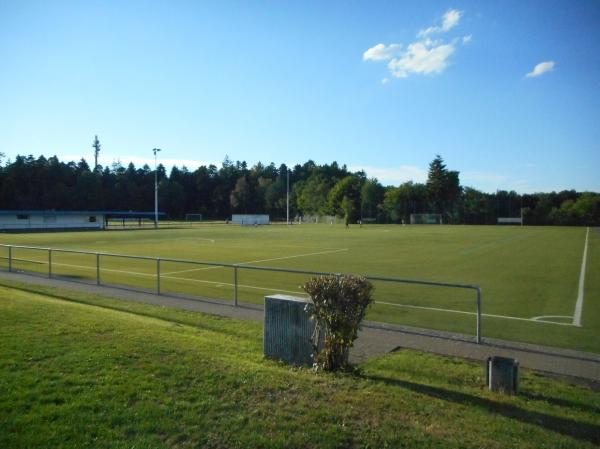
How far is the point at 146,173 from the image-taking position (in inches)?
5522

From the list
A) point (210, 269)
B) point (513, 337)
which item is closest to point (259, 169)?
point (210, 269)

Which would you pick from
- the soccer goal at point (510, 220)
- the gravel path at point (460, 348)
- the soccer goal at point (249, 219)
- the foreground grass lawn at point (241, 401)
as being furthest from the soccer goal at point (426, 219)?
the foreground grass lawn at point (241, 401)

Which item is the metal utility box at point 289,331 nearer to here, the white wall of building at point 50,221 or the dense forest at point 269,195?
the white wall of building at point 50,221

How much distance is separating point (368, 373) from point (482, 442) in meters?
2.32

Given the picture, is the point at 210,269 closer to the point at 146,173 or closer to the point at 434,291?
the point at 434,291

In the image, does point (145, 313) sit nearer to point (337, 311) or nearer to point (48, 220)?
point (337, 311)

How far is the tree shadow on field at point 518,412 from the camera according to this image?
4.81m

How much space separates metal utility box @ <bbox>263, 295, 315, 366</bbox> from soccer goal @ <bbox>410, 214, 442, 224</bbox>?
10238 cm

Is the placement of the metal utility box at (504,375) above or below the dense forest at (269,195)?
below

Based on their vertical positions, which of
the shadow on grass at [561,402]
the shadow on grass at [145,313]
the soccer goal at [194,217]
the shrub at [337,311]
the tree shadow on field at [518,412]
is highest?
the shrub at [337,311]

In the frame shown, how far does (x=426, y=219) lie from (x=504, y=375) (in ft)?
342

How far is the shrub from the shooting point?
625cm

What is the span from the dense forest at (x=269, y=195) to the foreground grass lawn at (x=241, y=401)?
267 ft

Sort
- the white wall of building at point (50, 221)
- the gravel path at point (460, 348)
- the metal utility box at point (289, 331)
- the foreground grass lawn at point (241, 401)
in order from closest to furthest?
1. the foreground grass lawn at point (241, 401)
2. the metal utility box at point (289, 331)
3. the gravel path at point (460, 348)
4. the white wall of building at point (50, 221)
